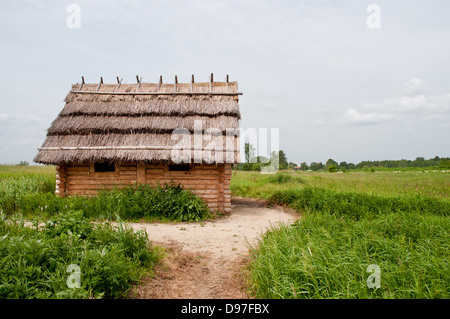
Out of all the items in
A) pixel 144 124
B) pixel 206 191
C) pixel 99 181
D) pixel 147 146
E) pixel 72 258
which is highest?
pixel 144 124

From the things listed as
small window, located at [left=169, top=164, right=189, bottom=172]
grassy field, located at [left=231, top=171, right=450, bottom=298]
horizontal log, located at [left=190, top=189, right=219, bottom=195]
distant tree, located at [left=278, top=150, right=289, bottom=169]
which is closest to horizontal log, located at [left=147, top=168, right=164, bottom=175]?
small window, located at [left=169, top=164, right=189, bottom=172]

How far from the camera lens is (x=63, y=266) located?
362cm

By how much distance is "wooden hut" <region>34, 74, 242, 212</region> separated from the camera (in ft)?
33.4

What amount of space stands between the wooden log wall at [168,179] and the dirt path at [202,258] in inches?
40.8

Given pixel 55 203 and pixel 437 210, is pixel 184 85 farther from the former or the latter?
pixel 437 210

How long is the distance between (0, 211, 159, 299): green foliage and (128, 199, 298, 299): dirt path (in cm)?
42

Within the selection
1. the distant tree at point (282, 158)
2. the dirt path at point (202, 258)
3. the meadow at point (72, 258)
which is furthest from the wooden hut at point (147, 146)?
the distant tree at point (282, 158)

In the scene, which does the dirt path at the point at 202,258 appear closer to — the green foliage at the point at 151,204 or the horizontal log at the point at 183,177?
the green foliage at the point at 151,204

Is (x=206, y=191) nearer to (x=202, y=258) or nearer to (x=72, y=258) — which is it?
(x=202, y=258)

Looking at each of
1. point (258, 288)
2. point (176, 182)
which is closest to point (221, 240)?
point (258, 288)

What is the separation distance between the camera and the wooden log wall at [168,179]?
34.5ft

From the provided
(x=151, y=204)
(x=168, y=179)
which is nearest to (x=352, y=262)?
(x=151, y=204)

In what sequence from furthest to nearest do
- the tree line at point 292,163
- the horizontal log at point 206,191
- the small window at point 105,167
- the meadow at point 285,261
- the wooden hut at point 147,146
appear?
the tree line at point 292,163, the small window at point 105,167, the horizontal log at point 206,191, the wooden hut at point 147,146, the meadow at point 285,261

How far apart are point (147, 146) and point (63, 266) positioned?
698cm
